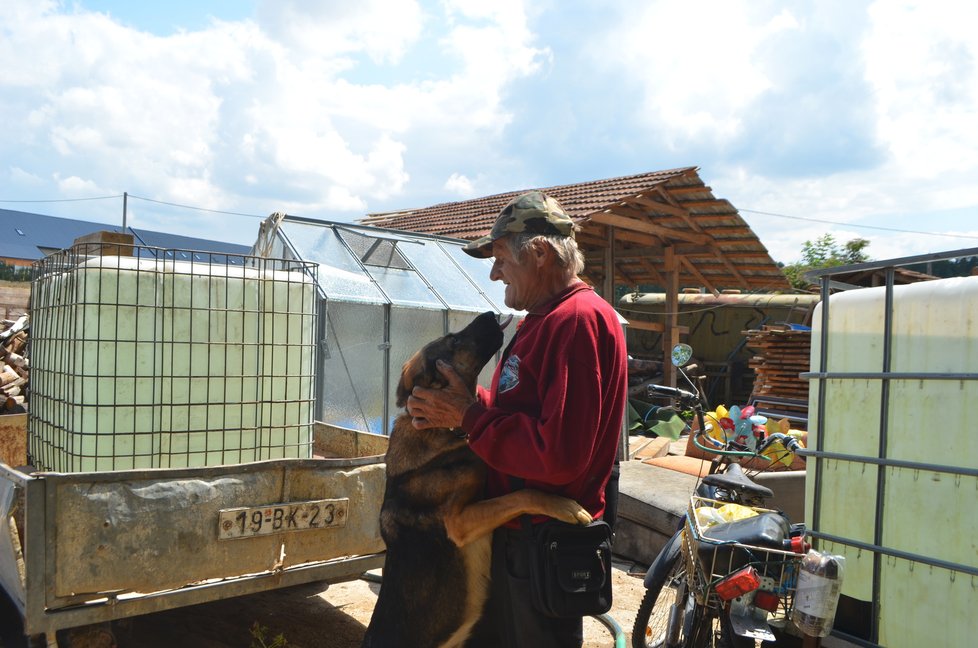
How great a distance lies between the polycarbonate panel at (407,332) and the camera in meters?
6.98

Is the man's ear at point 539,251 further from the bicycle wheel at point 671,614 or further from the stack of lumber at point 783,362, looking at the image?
the stack of lumber at point 783,362

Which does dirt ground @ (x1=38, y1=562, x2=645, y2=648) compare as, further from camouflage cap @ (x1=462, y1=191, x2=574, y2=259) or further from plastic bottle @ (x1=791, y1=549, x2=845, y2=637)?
camouflage cap @ (x1=462, y1=191, x2=574, y2=259)

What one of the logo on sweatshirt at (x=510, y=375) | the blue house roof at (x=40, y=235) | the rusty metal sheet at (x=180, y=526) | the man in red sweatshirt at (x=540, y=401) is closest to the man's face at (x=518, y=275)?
the man in red sweatshirt at (x=540, y=401)

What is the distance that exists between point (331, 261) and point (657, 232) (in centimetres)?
637

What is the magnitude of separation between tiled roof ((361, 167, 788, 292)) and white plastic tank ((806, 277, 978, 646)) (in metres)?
7.03

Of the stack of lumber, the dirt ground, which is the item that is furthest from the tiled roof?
the dirt ground

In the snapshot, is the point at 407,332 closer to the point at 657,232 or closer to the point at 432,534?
the point at 432,534

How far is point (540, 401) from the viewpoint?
1.94 m

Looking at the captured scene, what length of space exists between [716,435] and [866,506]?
1.79 m

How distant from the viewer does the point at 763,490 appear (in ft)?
12.0

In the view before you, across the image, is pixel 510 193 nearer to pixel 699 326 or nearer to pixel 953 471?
pixel 699 326

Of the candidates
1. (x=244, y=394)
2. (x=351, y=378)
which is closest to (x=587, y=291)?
(x=244, y=394)

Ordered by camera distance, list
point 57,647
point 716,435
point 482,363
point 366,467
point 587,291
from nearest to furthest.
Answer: point 587,291, point 482,363, point 57,647, point 366,467, point 716,435

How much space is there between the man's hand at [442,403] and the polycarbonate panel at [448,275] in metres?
5.41
